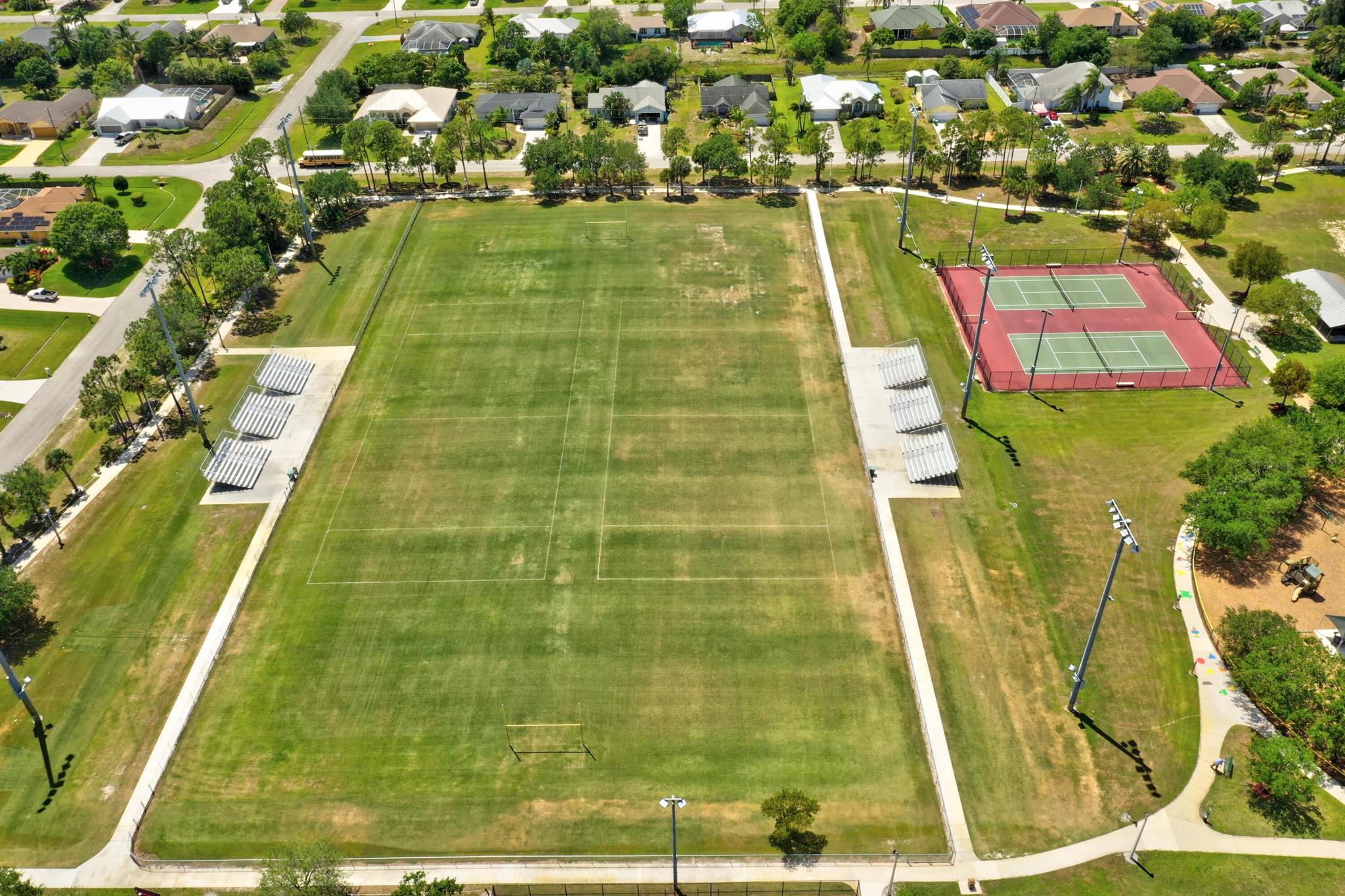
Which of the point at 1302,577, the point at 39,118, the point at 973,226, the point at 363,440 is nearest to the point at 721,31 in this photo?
the point at 973,226

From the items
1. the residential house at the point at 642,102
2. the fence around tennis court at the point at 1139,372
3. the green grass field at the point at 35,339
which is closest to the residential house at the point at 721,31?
the residential house at the point at 642,102

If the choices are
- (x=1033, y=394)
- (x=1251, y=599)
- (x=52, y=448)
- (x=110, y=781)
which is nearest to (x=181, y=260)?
(x=52, y=448)

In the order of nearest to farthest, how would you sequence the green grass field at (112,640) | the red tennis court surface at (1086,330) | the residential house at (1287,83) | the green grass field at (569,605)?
the green grass field at (569,605)
the green grass field at (112,640)
the red tennis court surface at (1086,330)
the residential house at (1287,83)

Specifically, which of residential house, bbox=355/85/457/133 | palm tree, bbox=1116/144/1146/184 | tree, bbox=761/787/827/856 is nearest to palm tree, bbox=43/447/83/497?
tree, bbox=761/787/827/856

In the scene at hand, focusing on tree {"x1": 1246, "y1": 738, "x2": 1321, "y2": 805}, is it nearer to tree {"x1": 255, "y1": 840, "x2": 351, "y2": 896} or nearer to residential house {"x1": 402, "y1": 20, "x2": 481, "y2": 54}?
tree {"x1": 255, "y1": 840, "x2": 351, "y2": 896}

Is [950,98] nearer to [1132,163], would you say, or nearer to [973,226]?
[1132,163]

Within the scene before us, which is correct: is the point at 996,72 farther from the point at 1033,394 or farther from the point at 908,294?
the point at 1033,394

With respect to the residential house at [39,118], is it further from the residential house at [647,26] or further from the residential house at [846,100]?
the residential house at [846,100]
